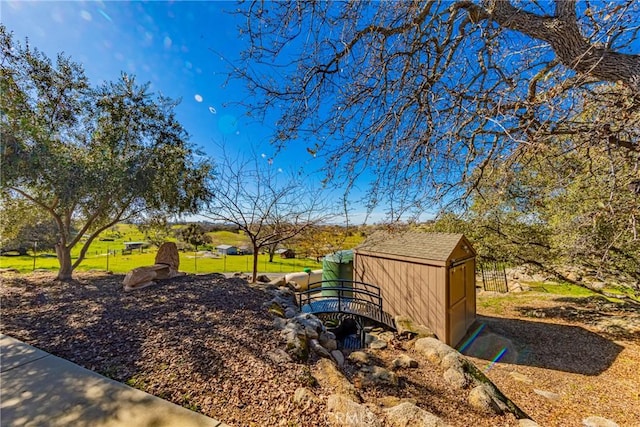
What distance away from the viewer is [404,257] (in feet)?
22.9

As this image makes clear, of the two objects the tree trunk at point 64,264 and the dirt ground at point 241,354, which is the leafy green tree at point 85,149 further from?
the dirt ground at point 241,354

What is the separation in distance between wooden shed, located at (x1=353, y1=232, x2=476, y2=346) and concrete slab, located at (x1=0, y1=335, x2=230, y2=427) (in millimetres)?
4347

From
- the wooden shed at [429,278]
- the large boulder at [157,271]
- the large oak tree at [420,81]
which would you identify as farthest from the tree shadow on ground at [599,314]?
the large boulder at [157,271]

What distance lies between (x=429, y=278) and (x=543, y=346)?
3192 mm

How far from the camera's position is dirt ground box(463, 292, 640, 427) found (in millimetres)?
3915

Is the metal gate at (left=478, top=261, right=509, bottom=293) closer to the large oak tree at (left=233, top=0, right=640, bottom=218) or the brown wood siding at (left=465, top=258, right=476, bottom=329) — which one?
the brown wood siding at (left=465, top=258, right=476, bottom=329)

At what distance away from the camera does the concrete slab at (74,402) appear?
1995mm

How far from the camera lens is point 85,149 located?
6.19 metres

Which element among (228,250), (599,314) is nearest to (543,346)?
(599,314)

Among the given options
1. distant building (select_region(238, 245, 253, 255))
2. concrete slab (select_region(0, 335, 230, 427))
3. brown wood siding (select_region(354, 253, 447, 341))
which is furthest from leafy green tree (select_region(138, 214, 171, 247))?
distant building (select_region(238, 245, 253, 255))

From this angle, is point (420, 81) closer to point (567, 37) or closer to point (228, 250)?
point (567, 37)

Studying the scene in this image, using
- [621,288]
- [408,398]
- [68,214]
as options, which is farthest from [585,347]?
[68,214]

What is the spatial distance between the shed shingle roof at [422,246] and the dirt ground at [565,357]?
2441 millimetres

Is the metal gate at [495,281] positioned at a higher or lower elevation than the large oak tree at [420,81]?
lower
